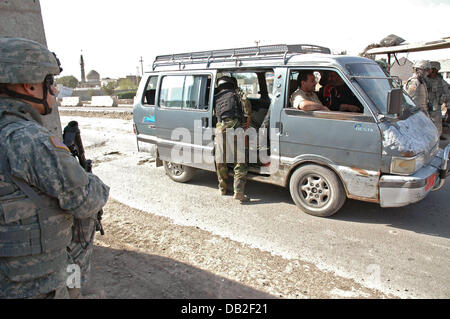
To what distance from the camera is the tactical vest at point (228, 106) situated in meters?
4.83

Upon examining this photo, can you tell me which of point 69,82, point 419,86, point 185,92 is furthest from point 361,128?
point 69,82

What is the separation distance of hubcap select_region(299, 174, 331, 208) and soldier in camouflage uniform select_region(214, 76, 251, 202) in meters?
0.91

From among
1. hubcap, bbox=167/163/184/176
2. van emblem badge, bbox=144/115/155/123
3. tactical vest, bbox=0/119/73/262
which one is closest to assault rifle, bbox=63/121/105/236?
tactical vest, bbox=0/119/73/262

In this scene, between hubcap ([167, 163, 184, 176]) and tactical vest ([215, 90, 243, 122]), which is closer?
tactical vest ([215, 90, 243, 122])

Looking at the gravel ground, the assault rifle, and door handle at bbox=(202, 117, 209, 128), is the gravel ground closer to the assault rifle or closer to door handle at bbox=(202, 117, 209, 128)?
the assault rifle

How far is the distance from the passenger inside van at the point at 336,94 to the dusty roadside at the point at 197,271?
2562 mm

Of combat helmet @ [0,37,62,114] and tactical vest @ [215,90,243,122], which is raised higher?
combat helmet @ [0,37,62,114]

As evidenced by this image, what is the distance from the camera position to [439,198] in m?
4.84

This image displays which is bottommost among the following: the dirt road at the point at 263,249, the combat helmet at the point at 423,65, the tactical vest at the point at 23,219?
the dirt road at the point at 263,249

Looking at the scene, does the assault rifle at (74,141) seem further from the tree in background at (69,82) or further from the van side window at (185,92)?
the tree in background at (69,82)

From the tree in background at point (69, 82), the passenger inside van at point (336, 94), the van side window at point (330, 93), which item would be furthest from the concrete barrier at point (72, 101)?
the tree in background at point (69, 82)

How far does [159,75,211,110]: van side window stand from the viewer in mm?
5301

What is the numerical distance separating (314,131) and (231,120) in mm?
1301

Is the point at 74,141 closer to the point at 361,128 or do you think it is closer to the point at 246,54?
the point at 361,128
